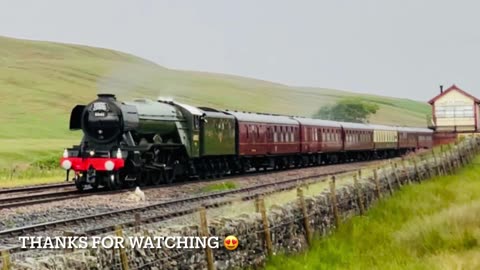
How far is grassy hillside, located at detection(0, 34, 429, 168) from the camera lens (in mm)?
65875

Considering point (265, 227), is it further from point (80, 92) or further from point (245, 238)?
point (80, 92)

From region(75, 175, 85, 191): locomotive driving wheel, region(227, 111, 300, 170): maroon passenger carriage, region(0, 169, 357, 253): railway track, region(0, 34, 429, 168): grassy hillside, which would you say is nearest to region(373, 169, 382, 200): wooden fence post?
region(0, 169, 357, 253): railway track

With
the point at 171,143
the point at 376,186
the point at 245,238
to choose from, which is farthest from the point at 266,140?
the point at 245,238

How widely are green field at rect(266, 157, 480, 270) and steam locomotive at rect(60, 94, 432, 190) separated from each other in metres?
10.2

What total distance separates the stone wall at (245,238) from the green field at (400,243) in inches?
13.4

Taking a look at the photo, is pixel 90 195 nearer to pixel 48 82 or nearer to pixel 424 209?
pixel 424 209

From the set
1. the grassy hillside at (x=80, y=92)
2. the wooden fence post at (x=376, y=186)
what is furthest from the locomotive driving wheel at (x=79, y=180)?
the grassy hillside at (x=80, y=92)

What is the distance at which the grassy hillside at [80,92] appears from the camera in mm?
65875

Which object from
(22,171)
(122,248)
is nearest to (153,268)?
(122,248)

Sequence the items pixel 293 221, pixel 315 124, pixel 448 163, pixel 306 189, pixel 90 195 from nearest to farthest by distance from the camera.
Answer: pixel 293 221, pixel 306 189, pixel 90 195, pixel 448 163, pixel 315 124

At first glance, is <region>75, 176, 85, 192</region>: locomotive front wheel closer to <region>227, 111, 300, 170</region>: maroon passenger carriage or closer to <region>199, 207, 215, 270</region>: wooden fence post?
<region>227, 111, 300, 170</region>: maroon passenger carriage

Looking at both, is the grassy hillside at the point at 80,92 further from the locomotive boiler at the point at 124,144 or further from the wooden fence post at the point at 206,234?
the wooden fence post at the point at 206,234

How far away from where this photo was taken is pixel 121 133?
2662 cm

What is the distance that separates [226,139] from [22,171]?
12.9 metres
